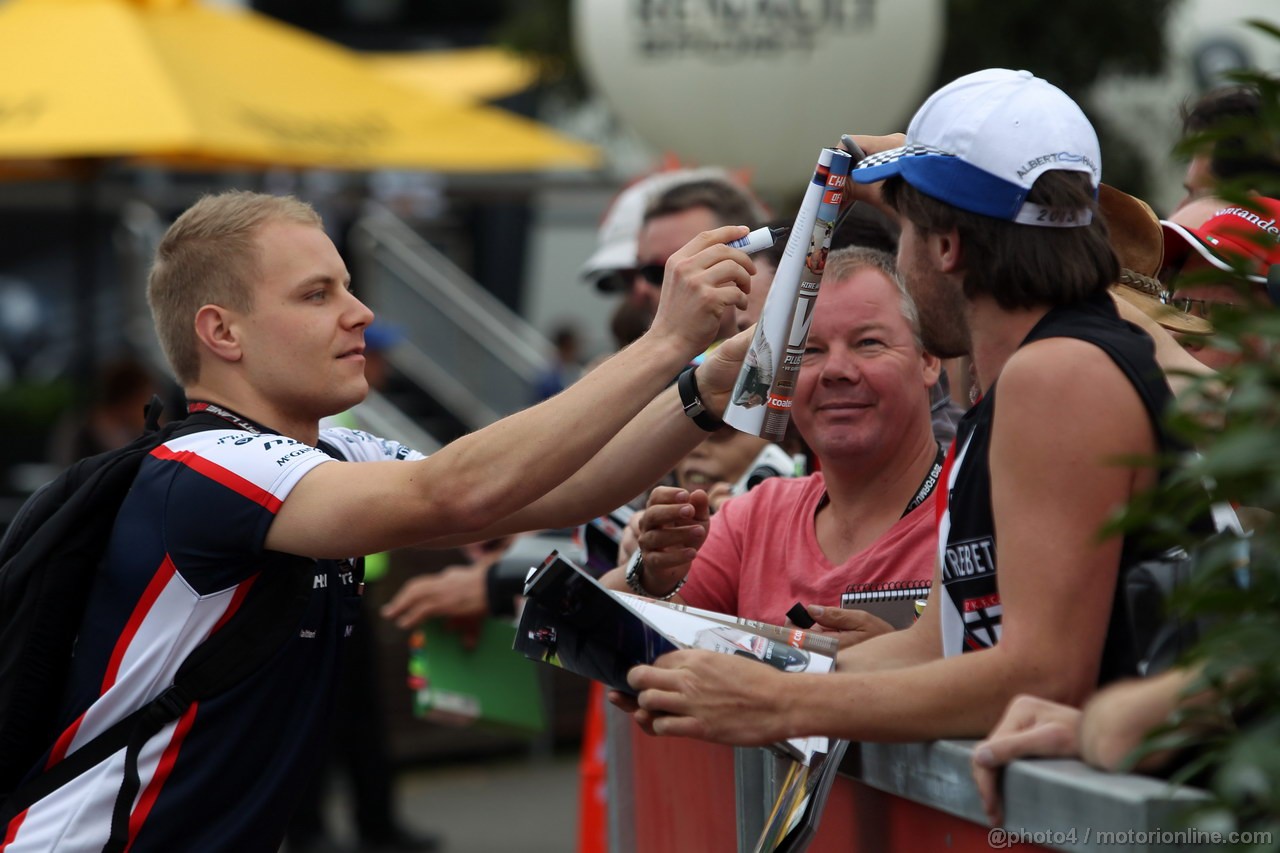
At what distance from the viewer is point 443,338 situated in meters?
14.2

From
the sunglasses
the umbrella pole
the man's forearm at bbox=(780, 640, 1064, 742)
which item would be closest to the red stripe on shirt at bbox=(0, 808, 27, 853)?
the man's forearm at bbox=(780, 640, 1064, 742)

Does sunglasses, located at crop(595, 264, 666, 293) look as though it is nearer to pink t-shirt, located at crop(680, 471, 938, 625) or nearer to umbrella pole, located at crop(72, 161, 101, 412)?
pink t-shirt, located at crop(680, 471, 938, 625)

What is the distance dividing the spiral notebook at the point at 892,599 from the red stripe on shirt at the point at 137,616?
3.89 ft

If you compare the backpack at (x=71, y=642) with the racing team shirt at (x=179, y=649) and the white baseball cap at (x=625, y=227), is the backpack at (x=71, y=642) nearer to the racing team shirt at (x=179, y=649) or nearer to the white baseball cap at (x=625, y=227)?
the racing team shirt at (x=179, y=649)

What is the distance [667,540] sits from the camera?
3.23m

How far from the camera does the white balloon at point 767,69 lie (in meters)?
7.36

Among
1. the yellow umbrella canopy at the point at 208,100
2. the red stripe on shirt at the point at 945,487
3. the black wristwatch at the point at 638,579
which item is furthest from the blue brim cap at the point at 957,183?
the yellow umbrella canopy at the point at 208,100

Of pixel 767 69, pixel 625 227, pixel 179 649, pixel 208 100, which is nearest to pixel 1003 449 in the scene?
pixel 179 649

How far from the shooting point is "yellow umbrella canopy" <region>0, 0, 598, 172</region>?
27.5ft

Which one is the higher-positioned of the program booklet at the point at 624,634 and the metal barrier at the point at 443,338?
the program booklet at the point at 624,634

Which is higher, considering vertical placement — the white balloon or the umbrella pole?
the white balloon

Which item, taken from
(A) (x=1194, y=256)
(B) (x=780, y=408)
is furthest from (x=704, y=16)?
(B) (x=780, y=408)

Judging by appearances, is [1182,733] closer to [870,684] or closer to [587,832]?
[870,684]

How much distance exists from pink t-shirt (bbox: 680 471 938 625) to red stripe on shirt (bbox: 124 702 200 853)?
106 centimetres
